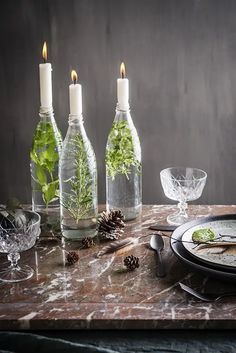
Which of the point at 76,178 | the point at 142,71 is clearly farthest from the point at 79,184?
the point at 142,71

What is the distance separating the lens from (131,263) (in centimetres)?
167

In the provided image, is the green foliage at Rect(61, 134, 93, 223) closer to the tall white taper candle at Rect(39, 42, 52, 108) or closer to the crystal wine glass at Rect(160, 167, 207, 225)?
the tall white taper candle at Rect(39, 42, 52, 108)

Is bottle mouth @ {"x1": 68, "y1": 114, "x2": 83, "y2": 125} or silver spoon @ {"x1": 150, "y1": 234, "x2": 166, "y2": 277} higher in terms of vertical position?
bottle mouth @ {"x1": 68, "y1": 114, "x2": 83, "y2": 125}

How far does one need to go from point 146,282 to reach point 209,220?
14.5 inches

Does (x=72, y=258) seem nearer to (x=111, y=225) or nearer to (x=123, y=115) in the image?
(x=111, y=225)

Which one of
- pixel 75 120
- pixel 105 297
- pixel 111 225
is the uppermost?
pixel 75 120

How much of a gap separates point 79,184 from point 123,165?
0.61ft

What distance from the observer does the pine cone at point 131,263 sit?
1.67m

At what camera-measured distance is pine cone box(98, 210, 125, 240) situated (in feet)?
6.15

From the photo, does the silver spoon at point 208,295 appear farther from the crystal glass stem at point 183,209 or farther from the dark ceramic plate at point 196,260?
the crystal glass stem at point 183,209

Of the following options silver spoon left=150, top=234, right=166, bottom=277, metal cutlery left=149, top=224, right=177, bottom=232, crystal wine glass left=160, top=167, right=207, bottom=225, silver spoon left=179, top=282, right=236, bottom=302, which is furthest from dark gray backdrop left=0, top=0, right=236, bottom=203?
silver spoon left=179, top=282, right=236, bottom=302

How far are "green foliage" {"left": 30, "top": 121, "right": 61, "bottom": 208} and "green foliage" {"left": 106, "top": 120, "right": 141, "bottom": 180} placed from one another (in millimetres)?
159

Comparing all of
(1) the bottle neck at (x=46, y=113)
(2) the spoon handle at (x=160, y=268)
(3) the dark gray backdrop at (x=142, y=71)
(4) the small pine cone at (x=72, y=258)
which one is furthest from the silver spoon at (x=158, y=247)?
(3) the dark gray backdrop at (x=142, y=71)

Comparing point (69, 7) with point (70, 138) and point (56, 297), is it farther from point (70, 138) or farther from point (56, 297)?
point (56, 297)
